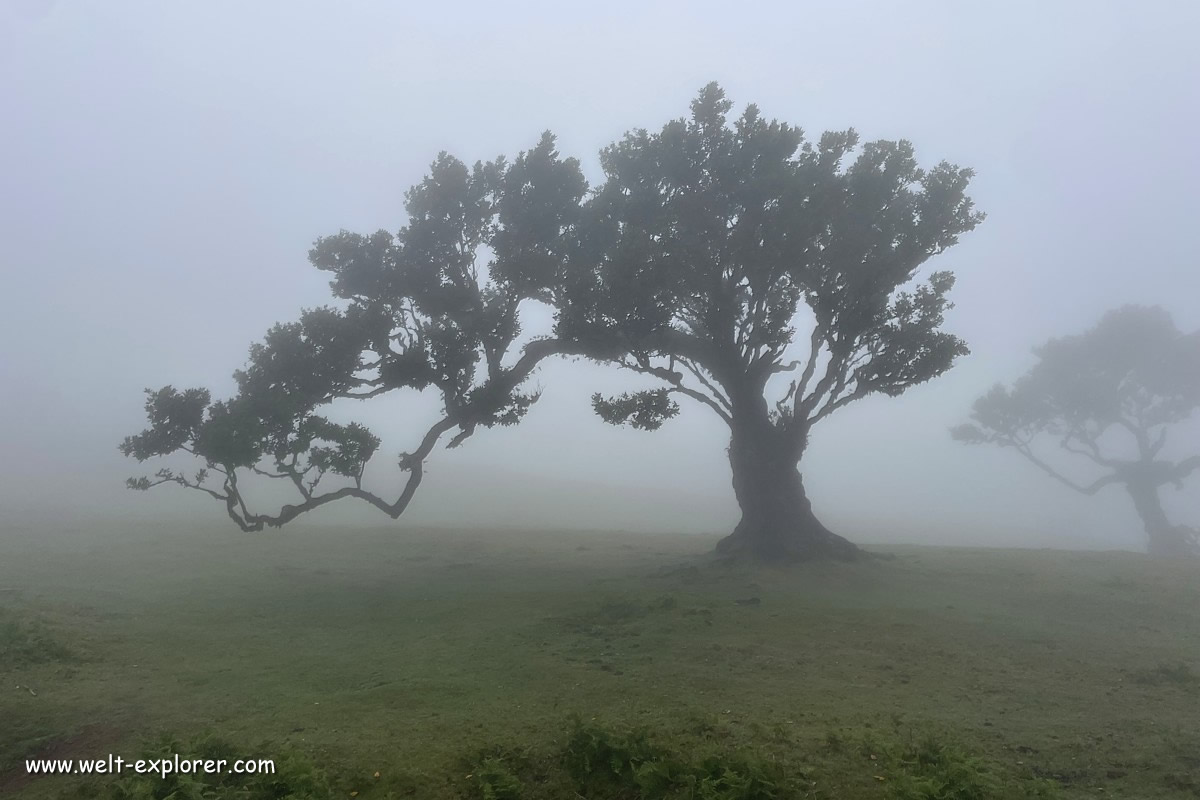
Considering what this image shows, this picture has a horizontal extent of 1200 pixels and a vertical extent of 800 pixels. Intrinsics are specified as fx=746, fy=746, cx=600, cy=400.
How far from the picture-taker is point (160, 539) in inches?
1044

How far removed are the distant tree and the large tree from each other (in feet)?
0.19

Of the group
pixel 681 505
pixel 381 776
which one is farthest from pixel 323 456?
pixel 681 505

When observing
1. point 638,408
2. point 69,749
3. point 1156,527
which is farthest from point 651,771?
point 1156,527

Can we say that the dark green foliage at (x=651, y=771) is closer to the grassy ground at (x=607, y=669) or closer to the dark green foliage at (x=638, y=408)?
the grassy ground at (x=607, y=669)

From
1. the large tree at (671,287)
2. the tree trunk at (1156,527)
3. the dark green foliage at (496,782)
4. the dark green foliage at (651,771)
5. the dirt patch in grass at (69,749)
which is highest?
the large tree at (671,287)

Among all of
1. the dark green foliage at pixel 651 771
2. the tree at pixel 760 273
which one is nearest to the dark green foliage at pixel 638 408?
the tree at pixel 760 273

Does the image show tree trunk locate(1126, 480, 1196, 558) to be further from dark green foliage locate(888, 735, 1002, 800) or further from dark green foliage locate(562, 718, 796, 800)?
dark green foliage locate(562, 718, 796, 800)

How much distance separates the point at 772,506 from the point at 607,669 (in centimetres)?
1202

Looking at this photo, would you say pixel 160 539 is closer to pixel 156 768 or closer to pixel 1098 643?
pixel 156 768

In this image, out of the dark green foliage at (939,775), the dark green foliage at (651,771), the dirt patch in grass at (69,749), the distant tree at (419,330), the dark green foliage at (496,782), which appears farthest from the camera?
the distant tree at (419,330)

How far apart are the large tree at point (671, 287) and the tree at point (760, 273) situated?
0.06m

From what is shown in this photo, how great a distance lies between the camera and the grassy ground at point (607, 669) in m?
7.64

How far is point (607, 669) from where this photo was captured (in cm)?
1093

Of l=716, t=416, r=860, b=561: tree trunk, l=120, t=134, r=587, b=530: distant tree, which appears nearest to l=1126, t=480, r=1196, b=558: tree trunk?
l=716, t=416, r=860, b=561: tree trunk
